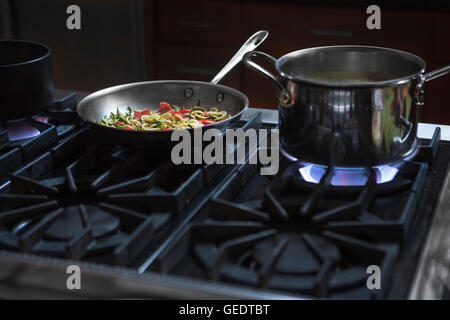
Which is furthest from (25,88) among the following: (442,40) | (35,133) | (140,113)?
(442,40)

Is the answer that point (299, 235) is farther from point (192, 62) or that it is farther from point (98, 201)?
point (192, 62)

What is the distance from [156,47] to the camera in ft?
8.91

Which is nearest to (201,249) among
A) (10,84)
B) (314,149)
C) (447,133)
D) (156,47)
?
(314,149)

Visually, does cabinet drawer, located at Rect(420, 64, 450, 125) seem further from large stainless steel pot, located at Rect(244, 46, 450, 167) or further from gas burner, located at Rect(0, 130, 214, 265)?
gas burner, located at Rect(0, 130, 214, 265)

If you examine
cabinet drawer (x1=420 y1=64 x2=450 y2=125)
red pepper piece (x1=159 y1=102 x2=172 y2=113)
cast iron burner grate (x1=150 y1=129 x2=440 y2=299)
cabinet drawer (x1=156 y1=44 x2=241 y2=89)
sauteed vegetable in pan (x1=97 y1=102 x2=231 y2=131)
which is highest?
red pepper piece (x1=159 y1=102 x2=172 y2=113)

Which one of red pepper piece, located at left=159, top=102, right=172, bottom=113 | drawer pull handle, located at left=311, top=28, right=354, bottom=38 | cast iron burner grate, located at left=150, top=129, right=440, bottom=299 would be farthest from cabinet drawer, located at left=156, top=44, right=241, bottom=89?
cast iron burner grate, located at left=150, top=129, right=440, bottom=299

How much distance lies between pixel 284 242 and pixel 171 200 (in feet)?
0.59

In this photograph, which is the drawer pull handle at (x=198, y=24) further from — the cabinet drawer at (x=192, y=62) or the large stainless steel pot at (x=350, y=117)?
Answer: the large stainless steel pot at (x=350, y=117)

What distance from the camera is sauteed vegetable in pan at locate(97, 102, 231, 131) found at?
1.09 metres

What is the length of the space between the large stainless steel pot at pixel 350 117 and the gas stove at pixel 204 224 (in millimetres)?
36

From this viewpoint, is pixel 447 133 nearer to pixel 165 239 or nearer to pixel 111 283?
pixel 165 239

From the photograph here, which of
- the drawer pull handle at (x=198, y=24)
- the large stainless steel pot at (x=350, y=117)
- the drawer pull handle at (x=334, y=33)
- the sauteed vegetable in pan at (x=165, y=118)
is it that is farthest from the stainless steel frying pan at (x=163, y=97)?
the drawer pull handle at (x=198, y=24)

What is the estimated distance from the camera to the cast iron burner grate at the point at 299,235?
26.8 inches

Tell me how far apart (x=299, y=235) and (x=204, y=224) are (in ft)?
0.39
